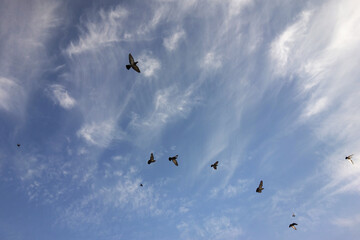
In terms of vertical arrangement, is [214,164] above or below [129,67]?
below

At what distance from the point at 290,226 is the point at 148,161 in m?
29.1

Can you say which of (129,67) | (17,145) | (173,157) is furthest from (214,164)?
(17,145)

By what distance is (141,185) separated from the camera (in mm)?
45062

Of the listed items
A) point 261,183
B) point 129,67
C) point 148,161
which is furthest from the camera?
point 261,183

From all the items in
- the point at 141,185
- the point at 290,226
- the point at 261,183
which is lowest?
the point at 290,226

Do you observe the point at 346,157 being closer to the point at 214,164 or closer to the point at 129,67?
the point at 214,164

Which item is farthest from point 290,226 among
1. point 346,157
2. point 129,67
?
point 129,67

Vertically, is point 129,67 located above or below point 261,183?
above

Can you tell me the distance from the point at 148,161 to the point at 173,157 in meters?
4.60

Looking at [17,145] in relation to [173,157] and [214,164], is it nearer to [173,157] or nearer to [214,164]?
[173,157]

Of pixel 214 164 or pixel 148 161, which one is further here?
pixel 214 164

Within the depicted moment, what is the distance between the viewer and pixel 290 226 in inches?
1740

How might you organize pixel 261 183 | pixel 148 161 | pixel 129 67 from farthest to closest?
pixel 261 183 < pixel 148 161 < pixel 129 67

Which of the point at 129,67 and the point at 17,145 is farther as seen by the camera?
the point at 17,145
